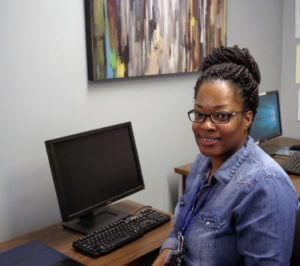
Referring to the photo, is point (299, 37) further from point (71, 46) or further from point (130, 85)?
point (71, 46)

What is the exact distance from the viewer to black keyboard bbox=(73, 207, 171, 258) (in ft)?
5.09

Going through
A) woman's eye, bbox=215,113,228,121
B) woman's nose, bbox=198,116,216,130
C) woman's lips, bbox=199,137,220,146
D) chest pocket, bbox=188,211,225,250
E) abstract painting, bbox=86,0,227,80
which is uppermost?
abstract painting, bbox=86,0,227,80

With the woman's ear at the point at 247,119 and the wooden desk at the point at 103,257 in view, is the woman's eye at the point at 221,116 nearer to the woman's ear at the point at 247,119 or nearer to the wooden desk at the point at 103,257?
the woman's ear at the point at 247,119

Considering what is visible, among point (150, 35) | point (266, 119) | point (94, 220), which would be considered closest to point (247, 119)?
point (94, 220)

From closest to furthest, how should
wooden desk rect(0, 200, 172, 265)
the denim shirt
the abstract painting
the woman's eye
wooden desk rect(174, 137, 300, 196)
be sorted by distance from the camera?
the denim shirt → the woman's eye → wooden desk rect(0, 200, 172, 265) → the abstract painting → wooden desk rect(174, 137, 300, 196)

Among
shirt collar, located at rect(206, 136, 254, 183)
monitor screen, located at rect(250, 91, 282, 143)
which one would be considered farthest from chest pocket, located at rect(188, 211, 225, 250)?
monitor screen, located at rect(250, 91, 282, 143)

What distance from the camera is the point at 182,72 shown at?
2.41 meters

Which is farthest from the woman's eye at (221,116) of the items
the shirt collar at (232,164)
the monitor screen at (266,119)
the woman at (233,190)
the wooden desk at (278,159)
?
the monitor screen at (266,119)

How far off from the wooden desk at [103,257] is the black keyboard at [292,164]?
927 mm

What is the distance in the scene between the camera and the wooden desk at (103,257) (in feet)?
4.95

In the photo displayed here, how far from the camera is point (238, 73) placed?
124 centimetres

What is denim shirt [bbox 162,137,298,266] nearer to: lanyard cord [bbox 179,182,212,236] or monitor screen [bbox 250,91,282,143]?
lanyard cord [bbox 179,182,212,236]

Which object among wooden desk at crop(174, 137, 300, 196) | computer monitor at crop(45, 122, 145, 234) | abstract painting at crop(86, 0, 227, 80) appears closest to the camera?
computer monitor at crop(45, 122, 145, 234)

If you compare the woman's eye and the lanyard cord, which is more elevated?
the woman's eye
